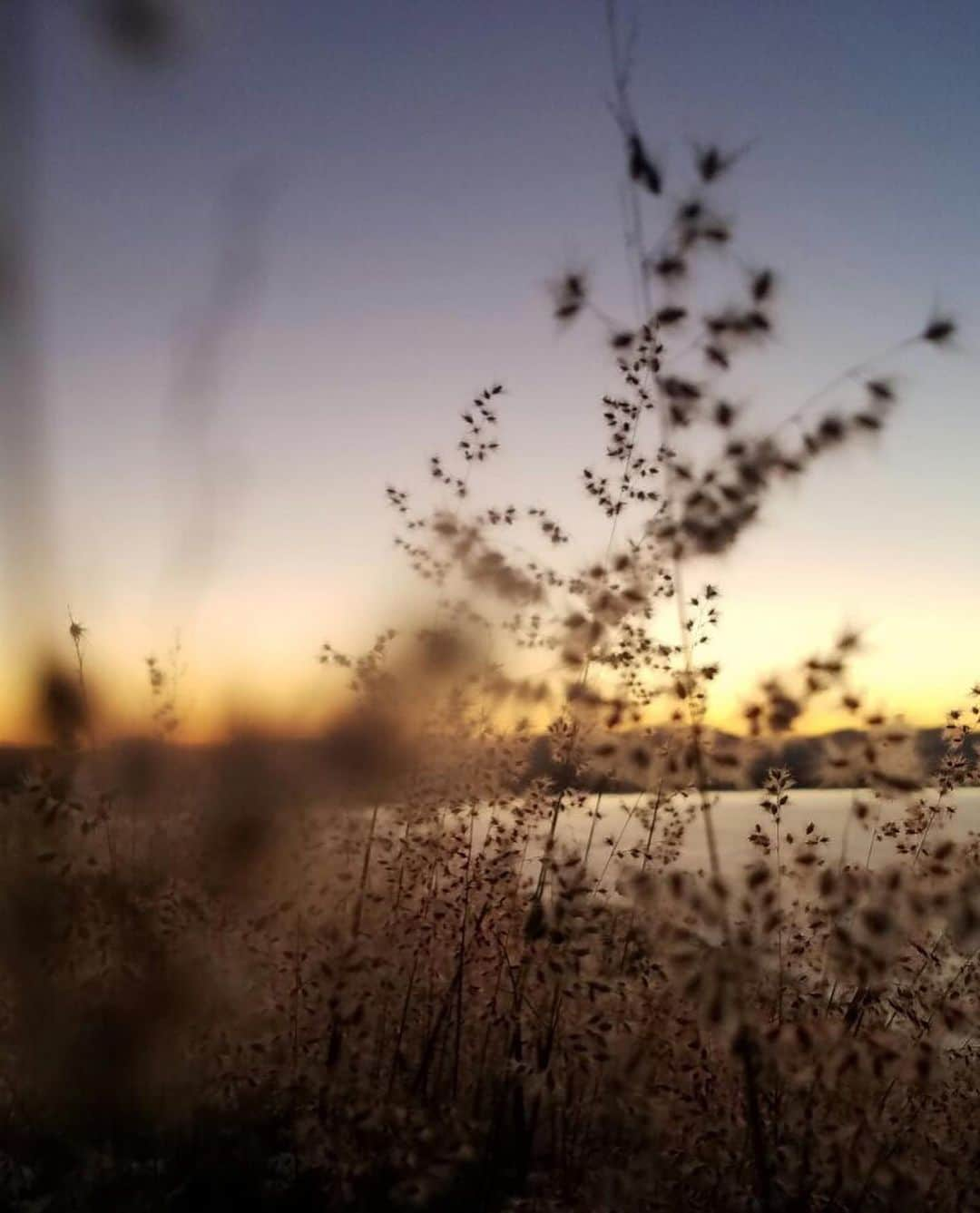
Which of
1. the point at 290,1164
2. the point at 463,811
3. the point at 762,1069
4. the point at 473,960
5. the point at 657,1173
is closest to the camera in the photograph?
the point at 762,1069

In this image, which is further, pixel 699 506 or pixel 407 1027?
pixel 407 1027

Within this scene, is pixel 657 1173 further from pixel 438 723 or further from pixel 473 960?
pixel 438 723

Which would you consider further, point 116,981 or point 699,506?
point 116,981

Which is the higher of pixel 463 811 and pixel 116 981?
pixel 463 811

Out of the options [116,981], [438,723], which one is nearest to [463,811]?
[438,723]

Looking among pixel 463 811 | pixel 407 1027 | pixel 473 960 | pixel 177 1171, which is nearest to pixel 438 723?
pixel 463 811

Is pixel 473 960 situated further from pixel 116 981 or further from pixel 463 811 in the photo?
Answer: pixel 116 981

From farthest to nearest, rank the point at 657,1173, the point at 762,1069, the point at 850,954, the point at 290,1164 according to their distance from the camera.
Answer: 1. the point at 290,1164
2. the point at 657,1173
3. the point at 762,1069
4. the point at 850,954

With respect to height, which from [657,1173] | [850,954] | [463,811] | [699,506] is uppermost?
[699,506]

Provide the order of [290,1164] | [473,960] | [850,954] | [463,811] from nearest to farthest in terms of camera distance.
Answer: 1. [850,954]
2. [290,1164]
3. [473,960]
4. [463,811]
